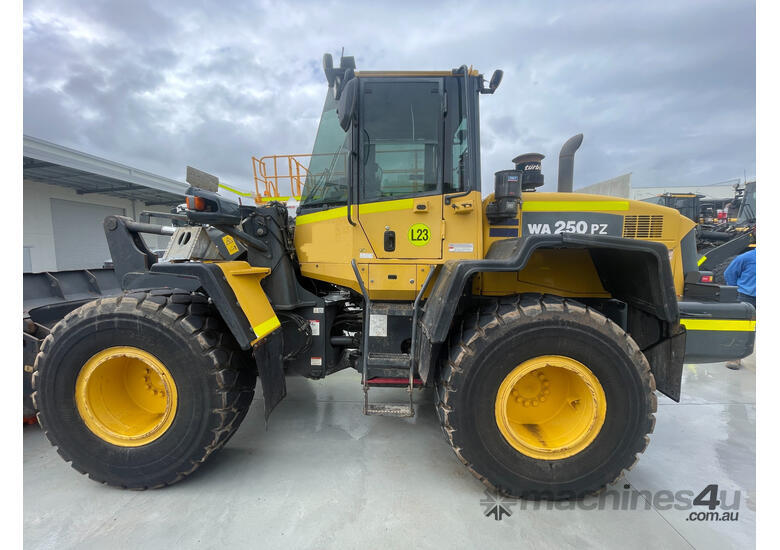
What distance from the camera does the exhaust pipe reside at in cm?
290

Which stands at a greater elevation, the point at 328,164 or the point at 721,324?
the point at 328,164

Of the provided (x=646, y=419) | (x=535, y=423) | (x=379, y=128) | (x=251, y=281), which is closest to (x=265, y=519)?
(x=251, y=281)

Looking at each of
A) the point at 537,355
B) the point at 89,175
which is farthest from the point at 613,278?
the point at 89,175

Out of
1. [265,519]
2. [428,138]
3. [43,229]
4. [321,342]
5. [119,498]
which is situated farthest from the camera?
[43,229]

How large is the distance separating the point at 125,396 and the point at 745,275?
780 cm

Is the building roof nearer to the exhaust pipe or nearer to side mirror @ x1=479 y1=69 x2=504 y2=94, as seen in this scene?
side mirror @ x1=479 y1=69 x2=504 y2=94

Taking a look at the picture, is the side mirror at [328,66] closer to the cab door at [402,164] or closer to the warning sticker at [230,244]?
the cab door at [402,164]

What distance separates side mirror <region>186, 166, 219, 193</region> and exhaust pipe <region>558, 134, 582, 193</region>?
Result: 120 inches

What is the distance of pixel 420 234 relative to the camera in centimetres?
257

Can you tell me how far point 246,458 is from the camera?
2.57 meters

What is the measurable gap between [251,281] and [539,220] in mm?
2348

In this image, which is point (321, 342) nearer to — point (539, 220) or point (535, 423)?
point (535, 423)

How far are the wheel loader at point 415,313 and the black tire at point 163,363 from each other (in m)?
0.01

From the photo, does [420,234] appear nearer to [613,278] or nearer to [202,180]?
[613,278]
